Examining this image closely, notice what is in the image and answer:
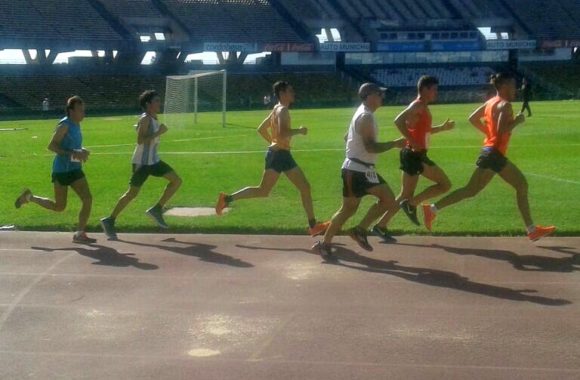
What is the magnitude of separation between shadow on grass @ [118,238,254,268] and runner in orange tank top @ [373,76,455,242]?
5.91 feet

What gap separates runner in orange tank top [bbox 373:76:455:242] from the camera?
11102 mm

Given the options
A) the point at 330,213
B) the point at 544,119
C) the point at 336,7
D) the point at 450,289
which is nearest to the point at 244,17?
the point at 336,7

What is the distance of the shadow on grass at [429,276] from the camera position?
8484 mm

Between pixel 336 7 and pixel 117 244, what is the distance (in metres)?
71.6

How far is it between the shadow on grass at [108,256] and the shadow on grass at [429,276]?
52.6 inches

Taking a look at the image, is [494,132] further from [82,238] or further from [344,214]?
[82,238]

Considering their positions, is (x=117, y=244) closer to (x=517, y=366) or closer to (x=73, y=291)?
(x=73, y=291)

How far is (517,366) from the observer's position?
6.51 metres

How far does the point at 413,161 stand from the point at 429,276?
7.14 feet

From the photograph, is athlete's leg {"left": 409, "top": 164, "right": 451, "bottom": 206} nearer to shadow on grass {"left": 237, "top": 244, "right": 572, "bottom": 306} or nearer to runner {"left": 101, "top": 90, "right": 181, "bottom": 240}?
shadow on grass {"left": 237, "top": 244, "right": 572, "bottom": 306}

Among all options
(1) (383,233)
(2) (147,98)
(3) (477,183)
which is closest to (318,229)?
(1) (383,233)

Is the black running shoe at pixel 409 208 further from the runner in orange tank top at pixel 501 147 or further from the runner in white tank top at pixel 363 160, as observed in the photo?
the runner in white tank top at pixel 363 160

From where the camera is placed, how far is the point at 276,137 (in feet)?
37.6

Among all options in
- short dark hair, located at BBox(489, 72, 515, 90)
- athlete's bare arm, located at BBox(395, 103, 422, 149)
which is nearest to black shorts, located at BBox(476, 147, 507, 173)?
short dark hair, located at BBox(489, 72, 515, 90)
